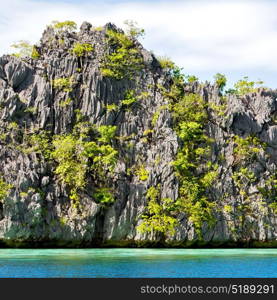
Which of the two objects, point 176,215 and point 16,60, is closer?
point 176,215

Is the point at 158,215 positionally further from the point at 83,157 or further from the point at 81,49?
the point at 81,49

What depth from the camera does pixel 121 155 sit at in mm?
31000

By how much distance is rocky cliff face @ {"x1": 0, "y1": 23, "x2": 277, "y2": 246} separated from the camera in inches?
1099

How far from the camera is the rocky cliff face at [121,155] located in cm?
2791

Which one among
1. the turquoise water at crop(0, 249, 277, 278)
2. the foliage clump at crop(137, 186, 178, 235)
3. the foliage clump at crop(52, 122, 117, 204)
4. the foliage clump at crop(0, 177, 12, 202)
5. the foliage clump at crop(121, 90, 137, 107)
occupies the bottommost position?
the turquoise water at crop(0, 249, 277, 278)

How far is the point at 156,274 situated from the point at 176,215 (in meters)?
13.8

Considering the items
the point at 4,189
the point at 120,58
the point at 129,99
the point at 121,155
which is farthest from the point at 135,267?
the point at 120,58

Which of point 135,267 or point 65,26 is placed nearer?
point 135,267

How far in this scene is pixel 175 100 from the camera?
33312mm

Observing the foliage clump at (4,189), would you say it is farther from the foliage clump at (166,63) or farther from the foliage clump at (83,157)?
the foliage clump at (166,63)

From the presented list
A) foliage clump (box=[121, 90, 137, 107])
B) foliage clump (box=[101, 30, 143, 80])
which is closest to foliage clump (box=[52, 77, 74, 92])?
foliage clump (box=[101, 30, 143, 80])

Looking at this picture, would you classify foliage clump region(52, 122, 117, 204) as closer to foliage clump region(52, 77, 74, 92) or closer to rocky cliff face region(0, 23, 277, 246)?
rocky cliff face region(0, 23, 277, 246)

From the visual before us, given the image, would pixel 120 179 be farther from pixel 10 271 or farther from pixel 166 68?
pixel 10 271
